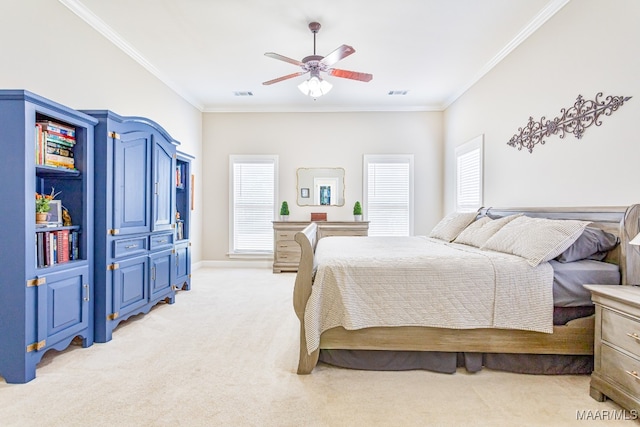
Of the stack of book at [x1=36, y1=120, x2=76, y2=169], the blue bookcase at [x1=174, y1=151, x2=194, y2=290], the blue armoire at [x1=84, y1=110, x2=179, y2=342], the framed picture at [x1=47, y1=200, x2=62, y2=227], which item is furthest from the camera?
the blue bookcase at [x1=174, y1=151, x2=194, y2=290]

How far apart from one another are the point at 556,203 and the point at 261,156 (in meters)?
4.60

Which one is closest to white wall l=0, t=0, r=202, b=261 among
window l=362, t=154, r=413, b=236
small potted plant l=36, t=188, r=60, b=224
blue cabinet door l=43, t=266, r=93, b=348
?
small potted plant l=36, t=188, r=60, b=224

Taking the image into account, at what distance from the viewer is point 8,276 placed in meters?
2.10

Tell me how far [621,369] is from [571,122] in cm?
203

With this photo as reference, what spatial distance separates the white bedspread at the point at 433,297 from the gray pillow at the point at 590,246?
259 mm

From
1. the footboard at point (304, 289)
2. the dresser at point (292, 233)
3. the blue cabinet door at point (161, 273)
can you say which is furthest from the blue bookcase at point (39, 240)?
the dresser at point (292, 233)

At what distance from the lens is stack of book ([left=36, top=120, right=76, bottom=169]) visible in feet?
7.58

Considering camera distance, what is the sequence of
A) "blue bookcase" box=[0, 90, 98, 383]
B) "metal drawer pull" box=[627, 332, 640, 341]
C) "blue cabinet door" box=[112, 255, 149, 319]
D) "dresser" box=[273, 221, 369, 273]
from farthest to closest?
"dresser" box=[273, 221, 369, 273] < "blue cabinet door" box=[112, 255, 149, 319] < "blue bookcase" box=[0, 90, 98, 383] < "metal drawer pull" box=[627, 332, 640, 341]

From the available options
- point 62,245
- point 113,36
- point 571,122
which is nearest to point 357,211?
point 571,122

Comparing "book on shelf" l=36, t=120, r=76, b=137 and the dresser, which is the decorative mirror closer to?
the dresser

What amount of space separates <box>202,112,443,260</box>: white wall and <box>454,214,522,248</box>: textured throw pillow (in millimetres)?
2583

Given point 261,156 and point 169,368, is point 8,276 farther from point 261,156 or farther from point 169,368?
point 261,156

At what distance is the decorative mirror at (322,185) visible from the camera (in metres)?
6.12

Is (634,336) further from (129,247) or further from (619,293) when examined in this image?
(129,247)
